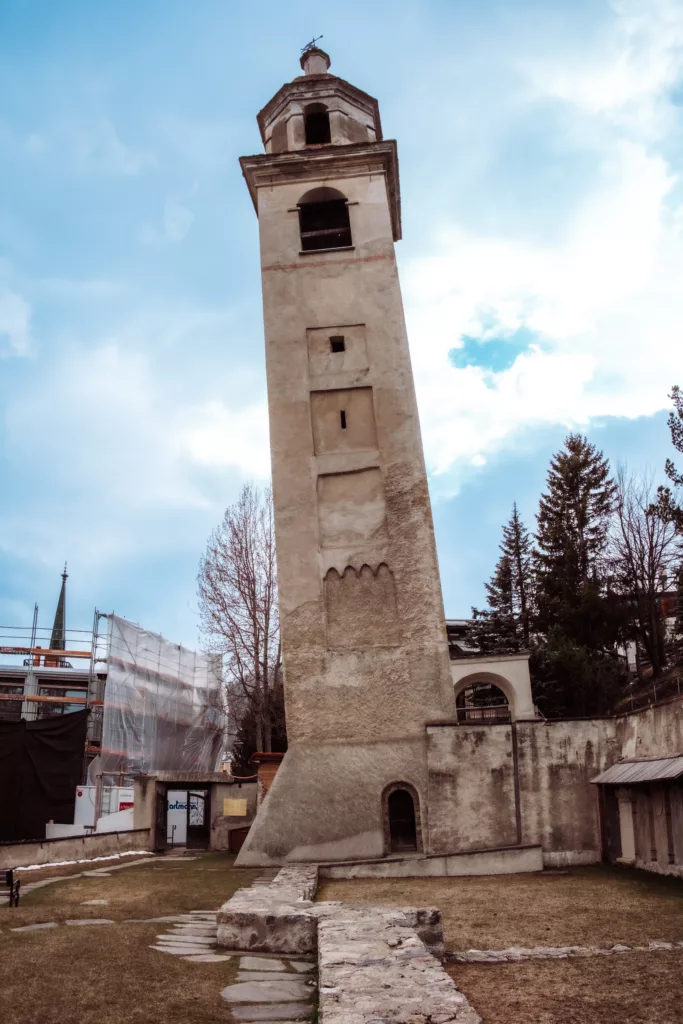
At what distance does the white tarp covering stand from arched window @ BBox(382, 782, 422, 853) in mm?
12227

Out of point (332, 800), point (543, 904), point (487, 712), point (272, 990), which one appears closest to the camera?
point (272, 990)

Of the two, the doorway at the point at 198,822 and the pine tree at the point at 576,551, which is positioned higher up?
the pine tree at the point at 576,551

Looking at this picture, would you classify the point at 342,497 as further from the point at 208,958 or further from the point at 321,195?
the point at 208,958

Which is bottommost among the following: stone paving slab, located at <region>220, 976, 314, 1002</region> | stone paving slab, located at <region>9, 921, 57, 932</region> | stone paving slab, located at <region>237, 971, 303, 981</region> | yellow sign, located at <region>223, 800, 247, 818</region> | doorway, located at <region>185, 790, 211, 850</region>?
doorway, located at <region>185, 790, 211, 850</region>

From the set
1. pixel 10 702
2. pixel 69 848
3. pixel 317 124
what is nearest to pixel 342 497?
pixel 69 848

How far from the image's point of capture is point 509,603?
34125mm

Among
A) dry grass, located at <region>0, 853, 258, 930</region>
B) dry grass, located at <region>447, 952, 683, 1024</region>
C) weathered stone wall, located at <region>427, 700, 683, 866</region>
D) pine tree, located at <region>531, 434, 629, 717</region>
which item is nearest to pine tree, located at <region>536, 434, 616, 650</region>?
pine tree, located at <region>531, 434, 629, 717</region>

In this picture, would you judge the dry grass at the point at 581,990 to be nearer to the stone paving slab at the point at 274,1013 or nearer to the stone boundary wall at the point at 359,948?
the stone boundary wall at the point at 359,948

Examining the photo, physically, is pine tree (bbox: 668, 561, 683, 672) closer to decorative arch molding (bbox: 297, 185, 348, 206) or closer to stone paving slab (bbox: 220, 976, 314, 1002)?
decorative arch molding (bbox: 297, 185, 348, 206)

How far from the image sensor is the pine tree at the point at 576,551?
93.4 ft

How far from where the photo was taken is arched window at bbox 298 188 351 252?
20.9m

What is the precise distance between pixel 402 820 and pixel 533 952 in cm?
1016

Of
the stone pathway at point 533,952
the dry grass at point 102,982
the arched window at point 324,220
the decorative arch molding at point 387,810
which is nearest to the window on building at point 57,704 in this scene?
the arched window at point 324,220

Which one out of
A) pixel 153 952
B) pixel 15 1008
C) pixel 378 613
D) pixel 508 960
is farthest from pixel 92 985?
pixel 378 613
